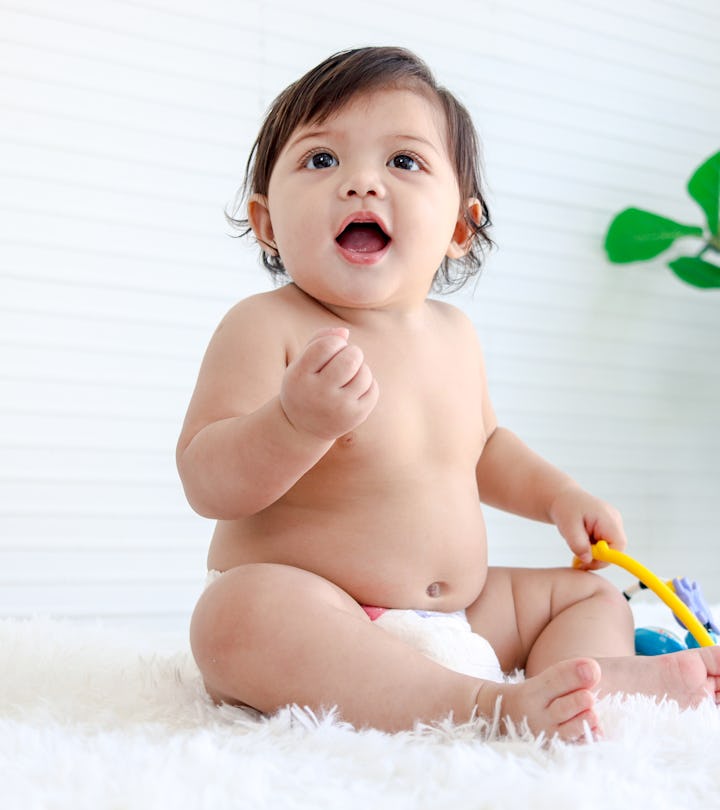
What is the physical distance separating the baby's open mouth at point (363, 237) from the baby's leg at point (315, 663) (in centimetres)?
34

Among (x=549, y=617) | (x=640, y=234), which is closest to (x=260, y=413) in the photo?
(x=549, y=617)

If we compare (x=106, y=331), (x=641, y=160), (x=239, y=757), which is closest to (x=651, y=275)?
(x=641, y=160)

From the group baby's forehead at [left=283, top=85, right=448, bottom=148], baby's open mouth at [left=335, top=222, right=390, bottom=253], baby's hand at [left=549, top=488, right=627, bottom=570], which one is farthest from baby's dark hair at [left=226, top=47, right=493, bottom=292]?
baby's hand at [left=549, top=488, right=627, bottom=570]

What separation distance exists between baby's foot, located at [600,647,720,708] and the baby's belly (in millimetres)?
222

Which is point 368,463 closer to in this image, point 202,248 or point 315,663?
point 315,663

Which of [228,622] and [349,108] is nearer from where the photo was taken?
[228,622]

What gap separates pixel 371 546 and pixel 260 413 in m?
0.20

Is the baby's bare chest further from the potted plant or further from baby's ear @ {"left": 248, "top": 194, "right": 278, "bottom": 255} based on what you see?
the potted plant

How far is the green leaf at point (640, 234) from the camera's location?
2234 millimetres

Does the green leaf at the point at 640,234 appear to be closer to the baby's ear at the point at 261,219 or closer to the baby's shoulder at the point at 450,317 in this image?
the baby's shoulder at the point at 450,317

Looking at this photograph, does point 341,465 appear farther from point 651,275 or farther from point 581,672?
point 651,275

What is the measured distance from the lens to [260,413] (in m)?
0.80

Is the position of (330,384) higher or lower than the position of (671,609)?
higher

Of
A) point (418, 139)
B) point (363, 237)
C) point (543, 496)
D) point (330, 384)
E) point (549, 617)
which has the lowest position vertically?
point (549, 617)
